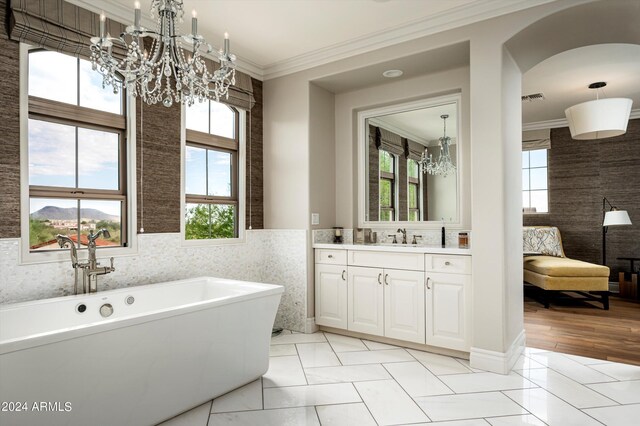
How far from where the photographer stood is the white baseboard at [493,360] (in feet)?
9.82

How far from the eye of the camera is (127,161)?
10.4 ft

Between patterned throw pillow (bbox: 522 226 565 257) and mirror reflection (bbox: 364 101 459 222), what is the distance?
2837mm

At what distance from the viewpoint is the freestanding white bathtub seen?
1.73 m

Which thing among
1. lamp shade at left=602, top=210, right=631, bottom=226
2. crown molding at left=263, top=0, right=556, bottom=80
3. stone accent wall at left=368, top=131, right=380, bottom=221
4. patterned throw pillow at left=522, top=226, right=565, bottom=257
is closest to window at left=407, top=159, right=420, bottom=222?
stone accent wall at left=368, top=131, right=380, bottom=221

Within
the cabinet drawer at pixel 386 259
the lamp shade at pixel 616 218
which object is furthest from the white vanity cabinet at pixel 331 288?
the lamp shade at pixel 616 218

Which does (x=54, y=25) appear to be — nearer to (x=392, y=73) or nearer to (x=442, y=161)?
(x=392, y=73)

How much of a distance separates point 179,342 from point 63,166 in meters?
1.58

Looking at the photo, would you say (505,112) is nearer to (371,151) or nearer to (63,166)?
(371,151)

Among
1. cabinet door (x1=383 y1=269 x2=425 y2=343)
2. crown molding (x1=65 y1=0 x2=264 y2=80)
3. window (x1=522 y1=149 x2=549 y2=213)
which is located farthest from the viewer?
window (x1=522 y1=149 x2=549 y2=213)

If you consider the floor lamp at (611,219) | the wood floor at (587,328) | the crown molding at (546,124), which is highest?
the crown molding at (546,124)

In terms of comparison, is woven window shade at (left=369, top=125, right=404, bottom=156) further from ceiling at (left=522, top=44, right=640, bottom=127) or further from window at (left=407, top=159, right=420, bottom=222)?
ceiling at (left=522, top=44, right=640, bottom=127)

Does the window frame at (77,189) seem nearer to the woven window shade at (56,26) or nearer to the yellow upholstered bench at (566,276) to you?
the woven window shade at (56,26)

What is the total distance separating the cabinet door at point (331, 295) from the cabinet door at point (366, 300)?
8cm

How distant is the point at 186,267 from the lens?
352 centimetres
